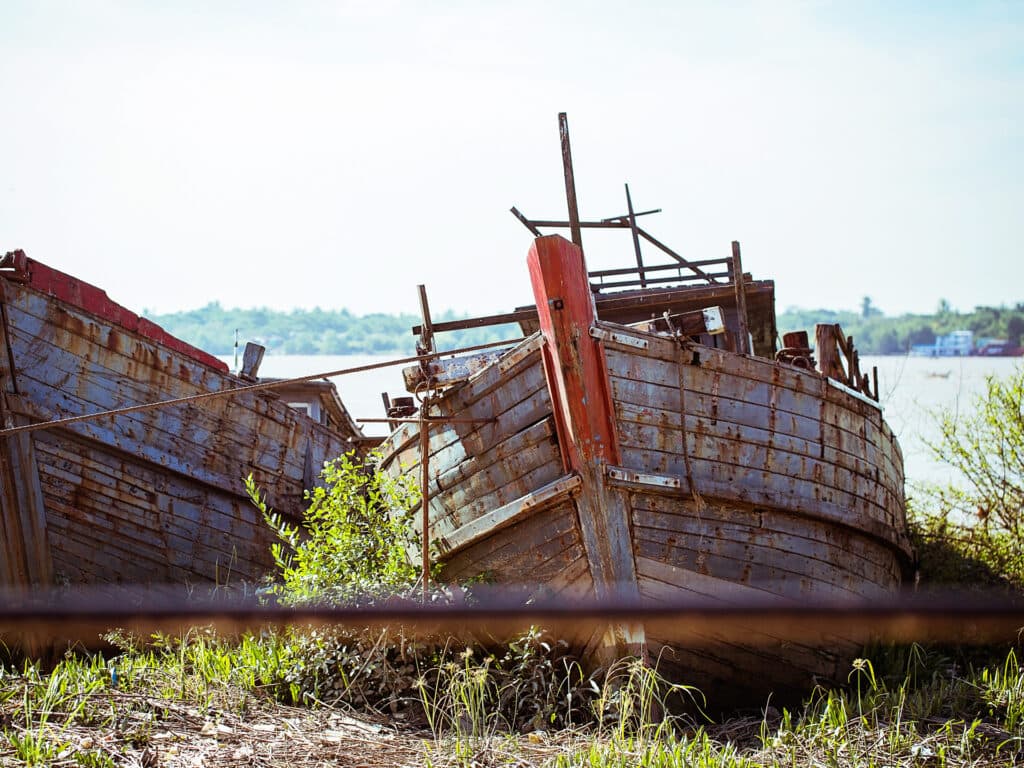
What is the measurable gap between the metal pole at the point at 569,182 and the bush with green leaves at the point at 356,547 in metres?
1.96

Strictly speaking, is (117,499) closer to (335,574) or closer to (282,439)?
(282,439)

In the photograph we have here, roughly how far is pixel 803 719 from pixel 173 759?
3034mm

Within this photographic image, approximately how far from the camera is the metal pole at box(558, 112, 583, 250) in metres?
6.45

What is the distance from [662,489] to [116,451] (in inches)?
167

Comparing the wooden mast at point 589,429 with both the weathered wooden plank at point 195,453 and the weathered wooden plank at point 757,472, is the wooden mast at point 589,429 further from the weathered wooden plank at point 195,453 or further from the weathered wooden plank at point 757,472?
the weathered wooden plank at point 195,453

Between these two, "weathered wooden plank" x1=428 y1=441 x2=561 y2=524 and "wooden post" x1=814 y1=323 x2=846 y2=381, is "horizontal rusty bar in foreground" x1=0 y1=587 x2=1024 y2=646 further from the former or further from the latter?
"wooden post" x1=814 y1=323 x2=846 y2=381

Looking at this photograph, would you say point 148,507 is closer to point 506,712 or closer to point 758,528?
point 506,712

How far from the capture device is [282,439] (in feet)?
29.1

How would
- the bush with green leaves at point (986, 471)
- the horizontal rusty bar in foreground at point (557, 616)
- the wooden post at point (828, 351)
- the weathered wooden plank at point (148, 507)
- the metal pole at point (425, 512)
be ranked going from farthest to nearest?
the bush with green leaves at point (986, 471), the wooden post at point (828, 351), the weathered wooden plank at point (148, 507), the metal pole at point (425, 512), the horizontal rusty bar in foreground at point (557, 616)

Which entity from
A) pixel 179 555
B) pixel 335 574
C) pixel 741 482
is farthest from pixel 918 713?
pixel 179 555

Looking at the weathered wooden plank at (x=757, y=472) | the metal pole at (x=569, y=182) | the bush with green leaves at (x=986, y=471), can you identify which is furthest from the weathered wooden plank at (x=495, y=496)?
the bush with green leaves at (x=986, y=471)

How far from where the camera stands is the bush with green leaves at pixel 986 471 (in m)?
10.4

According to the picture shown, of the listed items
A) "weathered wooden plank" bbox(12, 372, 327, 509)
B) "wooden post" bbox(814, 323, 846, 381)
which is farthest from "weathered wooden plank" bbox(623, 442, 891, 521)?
"weathered wooden plank" bbox(12, 372, 327, 509)

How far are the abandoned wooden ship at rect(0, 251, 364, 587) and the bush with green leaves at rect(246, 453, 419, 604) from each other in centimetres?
155
